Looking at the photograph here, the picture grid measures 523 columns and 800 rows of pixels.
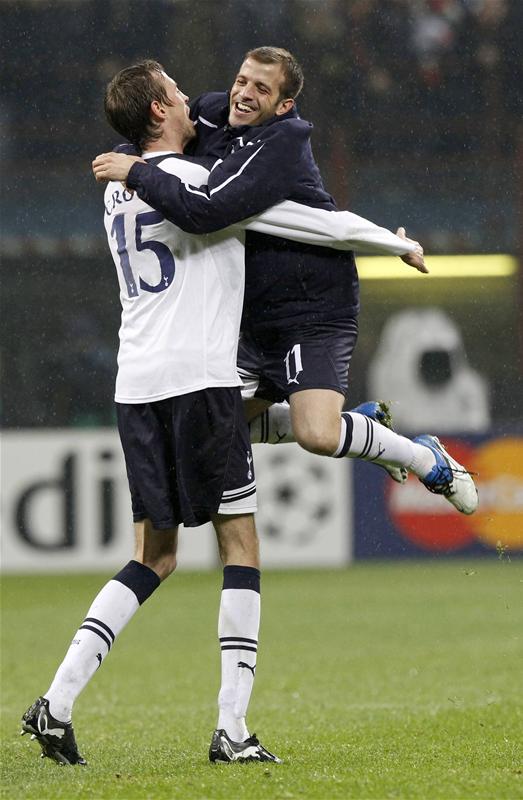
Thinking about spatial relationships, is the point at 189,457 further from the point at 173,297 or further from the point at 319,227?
the point at 319,227

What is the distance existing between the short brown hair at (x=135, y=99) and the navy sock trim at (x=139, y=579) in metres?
1.26

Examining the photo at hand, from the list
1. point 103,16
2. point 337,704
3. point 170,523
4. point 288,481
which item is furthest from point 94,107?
point 170,523

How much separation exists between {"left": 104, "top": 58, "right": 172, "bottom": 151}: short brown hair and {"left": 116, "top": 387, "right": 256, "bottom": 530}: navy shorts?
0.80 m

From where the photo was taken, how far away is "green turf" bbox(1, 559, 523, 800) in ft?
12.5

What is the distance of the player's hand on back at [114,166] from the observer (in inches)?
163

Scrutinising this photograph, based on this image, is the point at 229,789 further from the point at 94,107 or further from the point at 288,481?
the point at 94,107

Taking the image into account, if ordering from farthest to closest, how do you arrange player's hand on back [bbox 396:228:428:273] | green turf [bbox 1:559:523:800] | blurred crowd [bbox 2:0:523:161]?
blurred crowd [bbox 2:0:523:161]
player's hand on back [bbox 396:228:428:273]
green turf [bbox 1:559:523:800]

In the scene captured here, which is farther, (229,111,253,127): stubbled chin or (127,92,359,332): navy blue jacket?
(229,111,253,127): stubbled chin

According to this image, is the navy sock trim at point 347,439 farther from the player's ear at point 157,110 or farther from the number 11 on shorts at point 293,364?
the player's ear at point 157,110

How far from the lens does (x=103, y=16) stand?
12.8m

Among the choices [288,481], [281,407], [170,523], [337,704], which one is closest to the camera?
[170,523]

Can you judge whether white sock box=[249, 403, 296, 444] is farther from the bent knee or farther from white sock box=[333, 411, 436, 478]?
the bent knee

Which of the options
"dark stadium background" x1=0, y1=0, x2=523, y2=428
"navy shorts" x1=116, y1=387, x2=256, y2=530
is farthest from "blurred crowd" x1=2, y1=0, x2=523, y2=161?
"navy shorts" x1=116, y1=387, x2=256, y2=530

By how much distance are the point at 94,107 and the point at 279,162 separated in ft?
28.4
